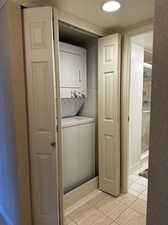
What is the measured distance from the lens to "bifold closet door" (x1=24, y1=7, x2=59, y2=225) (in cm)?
138

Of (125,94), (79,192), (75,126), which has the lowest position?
(79,192)

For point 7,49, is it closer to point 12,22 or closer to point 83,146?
point 12,22

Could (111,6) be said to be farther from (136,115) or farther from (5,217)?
(5,217)

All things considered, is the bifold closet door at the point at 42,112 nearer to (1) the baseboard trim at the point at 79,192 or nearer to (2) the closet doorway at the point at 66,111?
(2) the closet doorway at the point at 66,111

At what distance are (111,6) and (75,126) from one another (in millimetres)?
1339

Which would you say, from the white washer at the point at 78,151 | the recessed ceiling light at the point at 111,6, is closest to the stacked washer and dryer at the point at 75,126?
the white washer at the point at 78,151

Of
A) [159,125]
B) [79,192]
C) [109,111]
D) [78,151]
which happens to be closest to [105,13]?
[109,111]

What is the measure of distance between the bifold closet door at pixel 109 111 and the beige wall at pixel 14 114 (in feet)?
3.48

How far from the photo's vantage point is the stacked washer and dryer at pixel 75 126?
1994mm

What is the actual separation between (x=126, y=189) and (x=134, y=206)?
0.90ft

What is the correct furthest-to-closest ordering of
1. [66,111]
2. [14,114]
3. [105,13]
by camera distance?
1. [66,111]
2. [105,13]
3. [14,114]

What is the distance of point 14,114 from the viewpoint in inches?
54.6

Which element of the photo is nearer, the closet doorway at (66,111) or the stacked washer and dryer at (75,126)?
the closet doorway at (66,111)

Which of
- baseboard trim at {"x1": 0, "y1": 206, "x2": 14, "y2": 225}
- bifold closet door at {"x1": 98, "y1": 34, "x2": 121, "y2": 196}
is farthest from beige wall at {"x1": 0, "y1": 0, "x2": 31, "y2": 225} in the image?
bifold closet door at {"x1": 98, "y1": 34, "x2": 121, "y2": 196}
